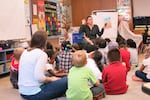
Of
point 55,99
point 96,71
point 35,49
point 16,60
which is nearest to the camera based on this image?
point 35,49

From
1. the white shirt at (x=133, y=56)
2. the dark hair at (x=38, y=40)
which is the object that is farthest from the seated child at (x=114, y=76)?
the white shirt at (x=133, y=56)

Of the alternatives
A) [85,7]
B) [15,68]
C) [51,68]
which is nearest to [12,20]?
[15,68]

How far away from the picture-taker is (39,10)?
7.69 meters

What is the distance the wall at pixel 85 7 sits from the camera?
9687mm

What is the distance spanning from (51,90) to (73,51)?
154 cm

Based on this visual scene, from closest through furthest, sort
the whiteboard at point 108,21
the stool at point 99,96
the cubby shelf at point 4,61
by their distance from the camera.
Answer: the stool at point 99,96 < the cubby shelf at point 4,61 < the whiteboard at point 108,21

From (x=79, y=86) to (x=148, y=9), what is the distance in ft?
23.9

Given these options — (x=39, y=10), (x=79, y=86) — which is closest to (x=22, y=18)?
(x=39, y=10)

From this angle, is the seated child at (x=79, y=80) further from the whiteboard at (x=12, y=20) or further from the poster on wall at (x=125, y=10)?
the poster on wall at (x=125, y=10)

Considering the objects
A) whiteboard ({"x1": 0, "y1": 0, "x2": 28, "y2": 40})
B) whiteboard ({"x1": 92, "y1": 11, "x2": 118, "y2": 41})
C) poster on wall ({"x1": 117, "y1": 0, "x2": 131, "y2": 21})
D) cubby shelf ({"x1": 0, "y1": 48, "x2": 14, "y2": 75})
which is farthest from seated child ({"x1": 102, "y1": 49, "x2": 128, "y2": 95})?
poster on wall ({"x1": 117, "y1": 0, "x2": 131, "y2": 21})

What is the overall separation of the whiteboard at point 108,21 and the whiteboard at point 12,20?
117 inches

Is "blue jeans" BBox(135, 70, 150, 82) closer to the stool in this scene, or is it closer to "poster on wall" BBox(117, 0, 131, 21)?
the stool

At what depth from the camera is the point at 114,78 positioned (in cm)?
374

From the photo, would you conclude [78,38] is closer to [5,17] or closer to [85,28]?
[85,28]
